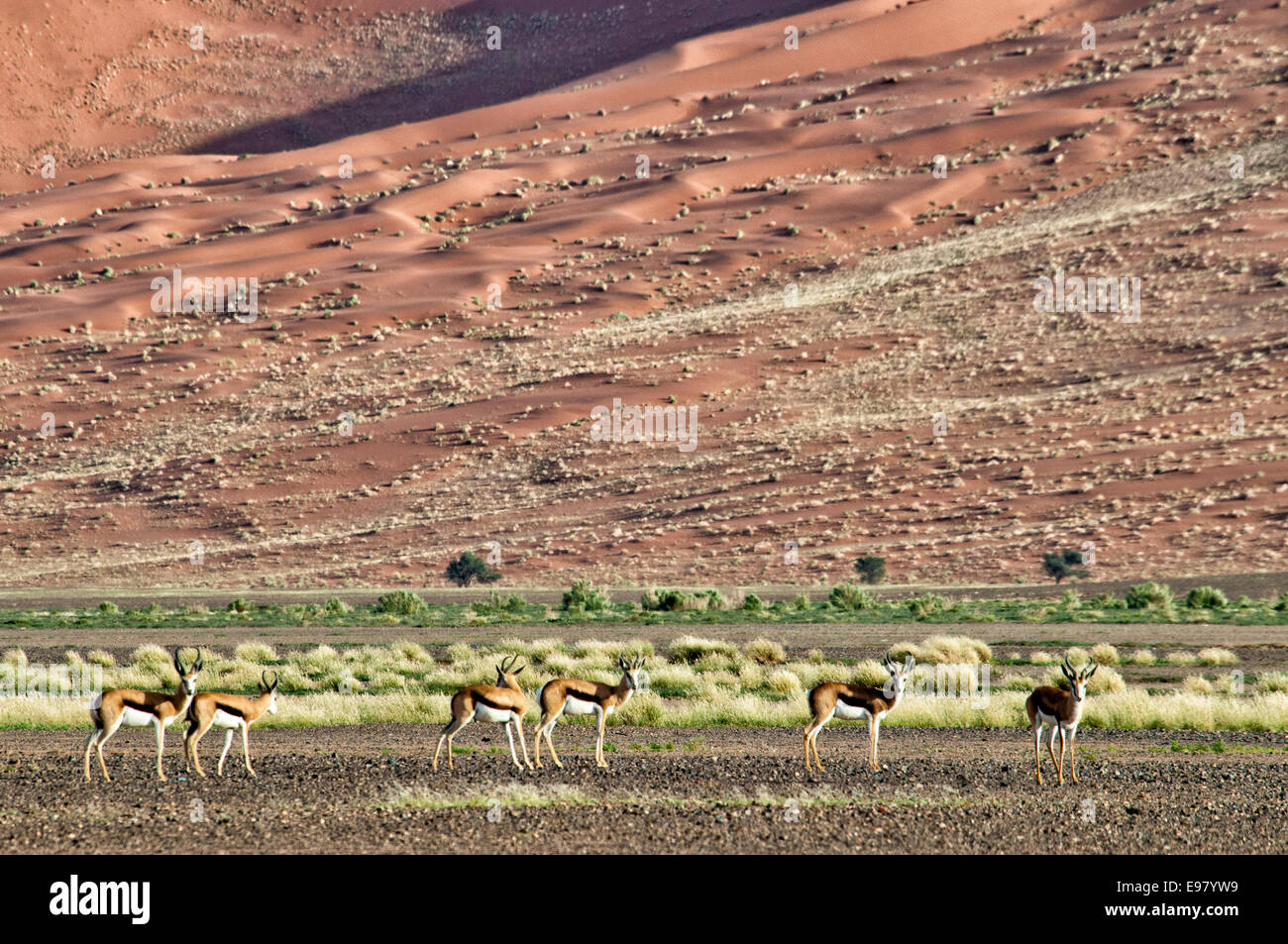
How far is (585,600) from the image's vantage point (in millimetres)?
38469

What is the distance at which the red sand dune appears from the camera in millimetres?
50500

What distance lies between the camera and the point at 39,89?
113 metres

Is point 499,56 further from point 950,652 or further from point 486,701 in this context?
point 486,701

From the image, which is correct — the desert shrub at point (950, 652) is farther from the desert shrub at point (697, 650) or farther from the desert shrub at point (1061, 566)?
the desert shrub at point (1061, 566)

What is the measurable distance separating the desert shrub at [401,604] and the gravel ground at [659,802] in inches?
913

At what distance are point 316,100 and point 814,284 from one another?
66.8 meters

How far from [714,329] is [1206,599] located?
31131mm

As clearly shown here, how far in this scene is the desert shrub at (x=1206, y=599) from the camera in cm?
3634

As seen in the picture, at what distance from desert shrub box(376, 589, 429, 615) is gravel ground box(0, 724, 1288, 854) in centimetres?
2319

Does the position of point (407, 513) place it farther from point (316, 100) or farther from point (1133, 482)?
point (316, 100)

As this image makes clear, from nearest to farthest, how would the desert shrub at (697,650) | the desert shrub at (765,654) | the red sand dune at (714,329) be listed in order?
the desert shrub at (765,654) → the desert shrub at (697,650) → the red sand dune at (714,329)

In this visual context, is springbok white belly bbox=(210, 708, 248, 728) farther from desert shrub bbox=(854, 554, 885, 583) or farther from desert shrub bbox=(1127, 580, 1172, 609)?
desert shrub bbox=(854, 554, 885, 583)

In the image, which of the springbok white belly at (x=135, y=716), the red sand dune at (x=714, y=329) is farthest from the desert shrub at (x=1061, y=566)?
the springbok white belly at (x=135, y=716)

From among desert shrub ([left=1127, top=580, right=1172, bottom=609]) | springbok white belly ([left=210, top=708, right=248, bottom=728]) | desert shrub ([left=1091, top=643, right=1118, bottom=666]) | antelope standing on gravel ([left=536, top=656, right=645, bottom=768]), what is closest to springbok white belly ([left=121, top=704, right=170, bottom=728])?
springbok white belly ([left=210, top=708, right=248, bottom=728])
